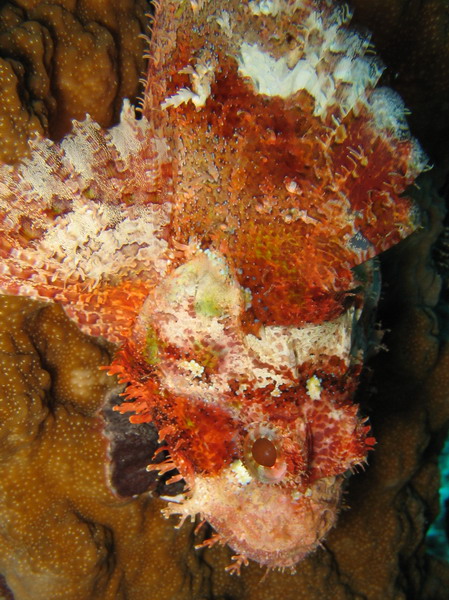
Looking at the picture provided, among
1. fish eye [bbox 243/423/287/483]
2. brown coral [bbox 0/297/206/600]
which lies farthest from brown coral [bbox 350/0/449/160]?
brown coral [bbox 0/297/206/600]

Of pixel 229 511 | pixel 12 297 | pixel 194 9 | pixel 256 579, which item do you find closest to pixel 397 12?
pixel 194 9

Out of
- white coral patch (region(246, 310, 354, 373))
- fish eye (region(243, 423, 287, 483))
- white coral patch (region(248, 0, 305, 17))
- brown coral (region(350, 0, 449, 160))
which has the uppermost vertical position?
brown coral (region(350, 0, 449, 160))

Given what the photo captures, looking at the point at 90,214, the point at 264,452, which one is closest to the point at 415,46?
the point at 90,214

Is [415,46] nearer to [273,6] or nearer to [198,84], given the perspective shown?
[273,6]

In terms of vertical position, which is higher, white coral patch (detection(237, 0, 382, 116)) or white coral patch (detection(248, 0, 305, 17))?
white coral patch (detection(248, 0, 305, 17))

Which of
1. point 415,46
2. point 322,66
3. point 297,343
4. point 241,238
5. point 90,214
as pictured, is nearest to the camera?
point 322,66

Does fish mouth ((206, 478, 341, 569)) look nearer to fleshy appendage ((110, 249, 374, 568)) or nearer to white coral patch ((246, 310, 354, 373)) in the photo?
fleshy appendage ((110, 249, 374, 568))

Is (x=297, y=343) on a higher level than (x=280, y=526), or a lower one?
higher

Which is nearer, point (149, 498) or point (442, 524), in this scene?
point (149, 498)
